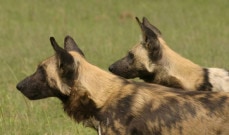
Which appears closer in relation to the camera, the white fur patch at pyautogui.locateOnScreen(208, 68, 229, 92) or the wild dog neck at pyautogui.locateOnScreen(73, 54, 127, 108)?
the wild dog neck at pyautogui.locateOnScreen(73, 54, 127, 108)

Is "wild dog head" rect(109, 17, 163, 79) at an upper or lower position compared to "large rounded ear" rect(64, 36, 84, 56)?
lower

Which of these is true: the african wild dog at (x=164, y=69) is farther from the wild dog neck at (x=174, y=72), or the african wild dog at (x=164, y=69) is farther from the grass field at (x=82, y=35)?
the grass field at (x=82, y=35)

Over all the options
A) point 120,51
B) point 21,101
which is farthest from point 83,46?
point 21,101

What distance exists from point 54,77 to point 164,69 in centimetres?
175

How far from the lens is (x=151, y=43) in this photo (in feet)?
20.4

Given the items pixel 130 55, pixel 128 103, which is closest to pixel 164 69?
pixel 130 55

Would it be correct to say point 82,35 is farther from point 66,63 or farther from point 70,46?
point 66,63

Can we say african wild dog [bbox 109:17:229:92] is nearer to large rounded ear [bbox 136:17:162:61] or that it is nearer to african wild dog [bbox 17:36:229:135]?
large rounded ear [bbox 136:17:162:61]

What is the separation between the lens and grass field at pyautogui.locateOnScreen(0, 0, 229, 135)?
6.26m

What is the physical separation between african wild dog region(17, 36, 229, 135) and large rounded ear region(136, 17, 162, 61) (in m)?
1.62

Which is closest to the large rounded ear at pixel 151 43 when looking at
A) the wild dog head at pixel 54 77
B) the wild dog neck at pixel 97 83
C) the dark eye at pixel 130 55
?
the dark eye at pixel 130 55

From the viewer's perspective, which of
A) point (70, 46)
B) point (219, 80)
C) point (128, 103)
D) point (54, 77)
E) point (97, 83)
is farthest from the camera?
point (219, 80)

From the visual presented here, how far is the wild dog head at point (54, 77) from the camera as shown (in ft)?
14.7

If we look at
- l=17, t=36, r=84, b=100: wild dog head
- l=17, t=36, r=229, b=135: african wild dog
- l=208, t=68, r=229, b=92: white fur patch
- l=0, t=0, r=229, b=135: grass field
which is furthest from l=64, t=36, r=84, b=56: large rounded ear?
l=208, t=68, r=229, b=92: white fur patch
